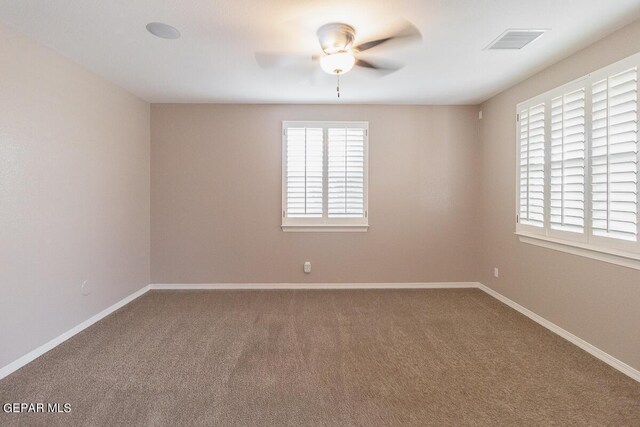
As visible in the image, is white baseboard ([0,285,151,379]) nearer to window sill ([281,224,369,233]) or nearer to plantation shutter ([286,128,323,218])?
window sill ([281,224,369,233])

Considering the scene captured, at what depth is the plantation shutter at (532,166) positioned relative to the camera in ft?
11.1

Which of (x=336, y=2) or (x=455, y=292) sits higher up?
(x=336, y=2)

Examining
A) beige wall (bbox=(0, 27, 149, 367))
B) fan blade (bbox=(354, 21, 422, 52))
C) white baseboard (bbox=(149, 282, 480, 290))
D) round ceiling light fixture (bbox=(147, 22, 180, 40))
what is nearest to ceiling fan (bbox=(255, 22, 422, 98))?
fan blade (bbox=(354, 21, 422, 52))

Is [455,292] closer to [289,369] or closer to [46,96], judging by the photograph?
[289,369]

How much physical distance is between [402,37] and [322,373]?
8.96 ft

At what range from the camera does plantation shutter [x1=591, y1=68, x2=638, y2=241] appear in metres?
2.39

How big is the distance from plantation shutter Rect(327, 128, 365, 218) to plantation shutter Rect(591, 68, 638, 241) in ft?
8.41

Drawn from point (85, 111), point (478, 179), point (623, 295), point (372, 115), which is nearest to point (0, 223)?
point (85, 111)

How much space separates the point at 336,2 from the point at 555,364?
3221mm

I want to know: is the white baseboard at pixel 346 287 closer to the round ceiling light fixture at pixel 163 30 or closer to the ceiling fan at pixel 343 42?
the round ceiling light fixture at pixel 163 30

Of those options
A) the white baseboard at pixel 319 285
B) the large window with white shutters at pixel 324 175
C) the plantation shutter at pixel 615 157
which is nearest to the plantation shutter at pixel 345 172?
the large window with white shutters at pixel 324 175

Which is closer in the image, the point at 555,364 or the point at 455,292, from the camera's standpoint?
the point at 555,364

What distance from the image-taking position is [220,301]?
13.4ft

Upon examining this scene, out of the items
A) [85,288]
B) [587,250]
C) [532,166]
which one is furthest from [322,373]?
[532,166]
